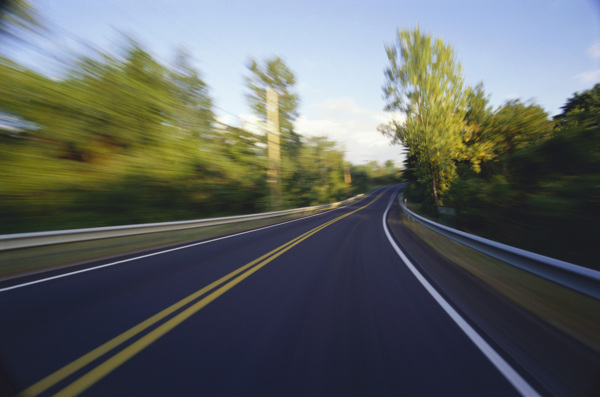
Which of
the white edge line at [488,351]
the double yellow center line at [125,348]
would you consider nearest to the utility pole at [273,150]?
the double yellow center line at [125,348]

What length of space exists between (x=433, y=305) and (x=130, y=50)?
58.3 feet

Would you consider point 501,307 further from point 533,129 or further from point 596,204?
point 533,129

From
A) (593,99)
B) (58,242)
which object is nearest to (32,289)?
(58,242)

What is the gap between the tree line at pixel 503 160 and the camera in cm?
645

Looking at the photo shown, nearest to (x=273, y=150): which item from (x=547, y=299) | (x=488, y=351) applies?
(x=547, y=299)

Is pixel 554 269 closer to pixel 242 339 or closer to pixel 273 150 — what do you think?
pixel 242 339

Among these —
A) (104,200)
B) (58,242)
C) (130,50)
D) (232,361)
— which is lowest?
(232,361)

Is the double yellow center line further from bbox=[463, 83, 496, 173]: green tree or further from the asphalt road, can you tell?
bbox=[463, 83, 496, 173]: green tree

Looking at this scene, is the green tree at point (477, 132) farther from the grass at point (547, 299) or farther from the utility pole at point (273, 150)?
the grass at point (547, 299)

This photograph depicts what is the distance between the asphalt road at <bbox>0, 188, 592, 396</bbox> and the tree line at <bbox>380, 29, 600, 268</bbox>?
210 inches

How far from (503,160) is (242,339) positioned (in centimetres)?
1176

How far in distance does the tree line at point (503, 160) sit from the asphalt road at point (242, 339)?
17.5 feet

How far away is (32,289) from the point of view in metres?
3.88

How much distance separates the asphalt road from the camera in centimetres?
193
